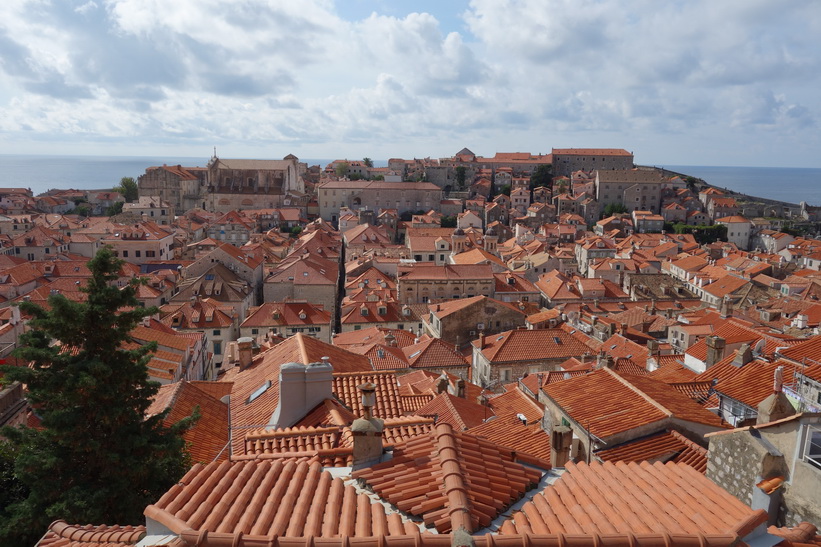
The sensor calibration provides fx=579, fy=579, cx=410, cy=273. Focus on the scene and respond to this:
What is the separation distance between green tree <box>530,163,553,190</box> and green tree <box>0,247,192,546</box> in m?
112

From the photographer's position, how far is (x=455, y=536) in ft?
14.1

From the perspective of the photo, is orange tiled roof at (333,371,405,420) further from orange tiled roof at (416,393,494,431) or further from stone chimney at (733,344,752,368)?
stone chimney at (733,344,752,368)

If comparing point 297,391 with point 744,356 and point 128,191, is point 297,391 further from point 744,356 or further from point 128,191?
point 128,191

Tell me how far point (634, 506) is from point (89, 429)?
792 centimetres

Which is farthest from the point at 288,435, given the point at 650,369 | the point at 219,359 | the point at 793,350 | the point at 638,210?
the point at 638,210

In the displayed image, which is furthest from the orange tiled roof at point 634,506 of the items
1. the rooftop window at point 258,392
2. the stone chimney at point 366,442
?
the rooftop window at point 258,392

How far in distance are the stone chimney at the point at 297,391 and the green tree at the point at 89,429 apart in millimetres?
1692

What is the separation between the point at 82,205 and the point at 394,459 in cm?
12097

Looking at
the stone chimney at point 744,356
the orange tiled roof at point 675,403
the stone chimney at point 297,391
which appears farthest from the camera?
the stone chimney at point 744,356

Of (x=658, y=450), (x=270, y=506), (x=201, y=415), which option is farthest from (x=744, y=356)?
(x=270, y=506)

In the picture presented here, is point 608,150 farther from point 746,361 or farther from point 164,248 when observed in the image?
point 746,361

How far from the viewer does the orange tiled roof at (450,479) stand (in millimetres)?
5043

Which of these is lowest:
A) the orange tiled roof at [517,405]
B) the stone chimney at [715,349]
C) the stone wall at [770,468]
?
the orange tiled roof at [517,405]

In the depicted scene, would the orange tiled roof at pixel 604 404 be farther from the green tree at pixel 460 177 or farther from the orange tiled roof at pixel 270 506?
the green tree at pixel 460 177
